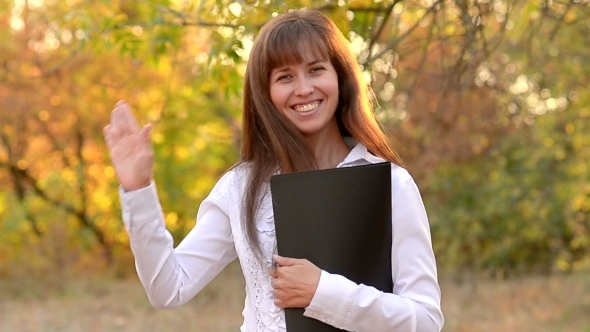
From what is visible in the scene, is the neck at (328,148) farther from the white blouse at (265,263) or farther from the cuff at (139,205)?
the cuff at (139,205)

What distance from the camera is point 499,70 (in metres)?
11.2

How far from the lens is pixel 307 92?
6.97 feet

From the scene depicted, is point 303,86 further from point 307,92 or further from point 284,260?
point 284,260

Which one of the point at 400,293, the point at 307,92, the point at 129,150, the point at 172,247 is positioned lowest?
the point at 400,293

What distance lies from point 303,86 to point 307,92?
0.02 metres

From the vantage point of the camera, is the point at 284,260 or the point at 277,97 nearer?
the point at 284,260

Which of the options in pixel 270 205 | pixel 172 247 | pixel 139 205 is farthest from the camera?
pixel 270 205

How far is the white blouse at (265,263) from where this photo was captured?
192 centimetres

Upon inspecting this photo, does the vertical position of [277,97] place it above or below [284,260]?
above

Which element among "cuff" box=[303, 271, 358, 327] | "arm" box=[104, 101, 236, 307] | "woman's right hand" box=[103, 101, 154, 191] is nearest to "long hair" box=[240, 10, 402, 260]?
"arm" box=[104, 101, 236, 307]

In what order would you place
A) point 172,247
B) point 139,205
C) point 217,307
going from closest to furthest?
point 139,205 → point 172,247 → point 217,307

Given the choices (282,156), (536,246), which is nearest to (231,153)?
(536,246)

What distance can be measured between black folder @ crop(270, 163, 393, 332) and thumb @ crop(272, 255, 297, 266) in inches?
1.1

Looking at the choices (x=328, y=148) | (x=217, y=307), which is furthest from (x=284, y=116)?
(x=217, y=307)
